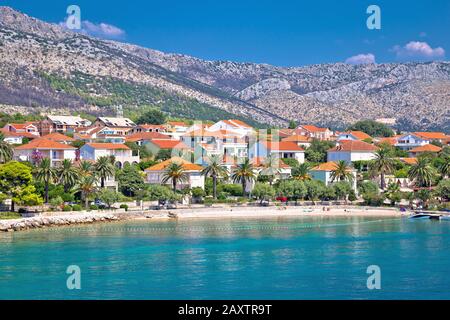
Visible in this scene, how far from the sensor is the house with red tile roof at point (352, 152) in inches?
3602

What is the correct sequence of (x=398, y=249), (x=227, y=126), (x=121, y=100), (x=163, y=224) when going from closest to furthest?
1. (x=398, y=249)
2. (x=163, y=224)
3. (x=227, y=126)
4. (x=121, y=100)

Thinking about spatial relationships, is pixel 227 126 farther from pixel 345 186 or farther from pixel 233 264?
pixel 233 264

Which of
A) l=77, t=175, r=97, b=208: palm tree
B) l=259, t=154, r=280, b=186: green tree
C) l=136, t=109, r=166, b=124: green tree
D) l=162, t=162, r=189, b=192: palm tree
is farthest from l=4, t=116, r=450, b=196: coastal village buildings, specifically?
l=77, t=175, r=97, b=208: palm tree

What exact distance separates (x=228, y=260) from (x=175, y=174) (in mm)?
27943

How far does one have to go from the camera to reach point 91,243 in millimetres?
50062

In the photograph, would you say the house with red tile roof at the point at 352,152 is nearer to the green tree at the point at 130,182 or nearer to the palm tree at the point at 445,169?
the palm tree at the point at 445,169

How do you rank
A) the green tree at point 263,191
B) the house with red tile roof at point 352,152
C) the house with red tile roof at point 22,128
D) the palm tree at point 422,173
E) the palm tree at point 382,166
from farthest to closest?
the house with red tile roof at point 22,128
the house with red tile roof at point 352,152
the palm tree at point 382,166
the palm tree at point 422,173
the green tree at point 263,191

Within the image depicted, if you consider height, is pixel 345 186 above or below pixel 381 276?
above

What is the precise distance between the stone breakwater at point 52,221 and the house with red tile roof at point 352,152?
118ft

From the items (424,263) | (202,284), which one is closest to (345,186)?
(424,263)

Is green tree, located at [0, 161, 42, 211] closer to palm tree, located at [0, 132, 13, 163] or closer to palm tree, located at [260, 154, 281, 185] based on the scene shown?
palm tree, located at [0, 132, 13, 163]

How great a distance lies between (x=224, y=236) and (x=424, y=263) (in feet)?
50.0

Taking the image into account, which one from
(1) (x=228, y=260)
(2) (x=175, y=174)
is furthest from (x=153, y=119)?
(1) (x=228, y=260)

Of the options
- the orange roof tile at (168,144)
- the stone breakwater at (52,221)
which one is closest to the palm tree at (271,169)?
the orange roof tile at (168,144)
